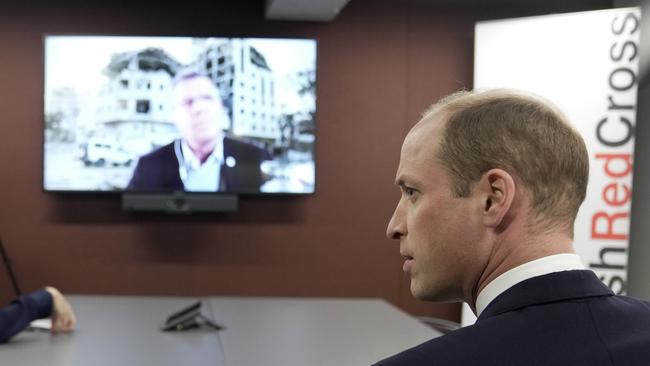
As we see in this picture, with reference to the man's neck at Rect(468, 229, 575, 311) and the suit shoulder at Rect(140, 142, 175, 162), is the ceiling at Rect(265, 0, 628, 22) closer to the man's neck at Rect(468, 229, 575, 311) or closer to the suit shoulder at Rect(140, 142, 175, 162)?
the suit shoulder at Rect(140, 142, 175, 162)

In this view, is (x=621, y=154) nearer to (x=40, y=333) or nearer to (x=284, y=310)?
(x=284, y=310)

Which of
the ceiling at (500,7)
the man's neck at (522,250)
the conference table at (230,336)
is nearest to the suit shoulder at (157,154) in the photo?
the ceiling at (500,7)

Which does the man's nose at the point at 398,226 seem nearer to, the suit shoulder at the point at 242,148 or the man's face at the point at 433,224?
the man's face at the point at 433,224

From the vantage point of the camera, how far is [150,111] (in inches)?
210

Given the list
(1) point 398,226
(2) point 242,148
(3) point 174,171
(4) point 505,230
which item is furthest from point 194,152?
(4) point 505,230

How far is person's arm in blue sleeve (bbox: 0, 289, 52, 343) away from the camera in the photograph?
2855 millimetres

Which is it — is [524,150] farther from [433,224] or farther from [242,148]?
[242,148]

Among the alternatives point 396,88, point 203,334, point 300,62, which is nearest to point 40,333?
point 203,334

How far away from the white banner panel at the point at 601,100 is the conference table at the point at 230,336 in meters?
1.71

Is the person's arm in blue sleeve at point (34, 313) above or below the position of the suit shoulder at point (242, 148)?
below

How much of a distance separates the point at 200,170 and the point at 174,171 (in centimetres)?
17

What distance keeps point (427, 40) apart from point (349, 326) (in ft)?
9.67

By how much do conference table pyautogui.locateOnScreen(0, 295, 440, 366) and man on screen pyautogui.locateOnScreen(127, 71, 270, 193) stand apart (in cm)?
151

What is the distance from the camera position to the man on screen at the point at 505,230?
841 millimetres
